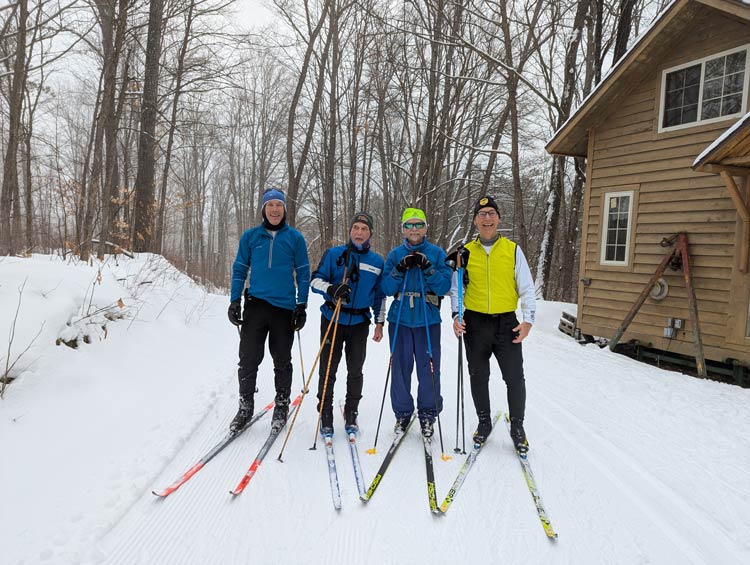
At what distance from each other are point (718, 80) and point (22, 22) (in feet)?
41.7

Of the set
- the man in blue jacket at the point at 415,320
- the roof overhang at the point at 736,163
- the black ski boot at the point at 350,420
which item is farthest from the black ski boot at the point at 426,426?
the roof overhang at the point at 736,163

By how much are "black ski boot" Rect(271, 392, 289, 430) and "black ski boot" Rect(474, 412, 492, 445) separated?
67.3 inches

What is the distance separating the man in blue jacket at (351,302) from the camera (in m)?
3.80

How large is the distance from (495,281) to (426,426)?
1.40 metres

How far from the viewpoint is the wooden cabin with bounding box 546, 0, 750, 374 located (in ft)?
21.8

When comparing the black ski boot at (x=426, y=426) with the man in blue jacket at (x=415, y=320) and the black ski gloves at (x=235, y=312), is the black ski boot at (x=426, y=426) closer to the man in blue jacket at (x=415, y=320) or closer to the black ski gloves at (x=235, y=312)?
the man in blue jacket at (x=415, y=320)

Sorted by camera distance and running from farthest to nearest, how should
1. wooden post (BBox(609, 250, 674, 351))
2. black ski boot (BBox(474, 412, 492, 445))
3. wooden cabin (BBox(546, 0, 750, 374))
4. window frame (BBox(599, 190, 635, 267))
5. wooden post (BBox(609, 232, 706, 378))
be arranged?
window frame (BBox(599, 190, 635, 267)) < wooden post (BBox(609, 250, 674, 351)) < wooden post (BBox(609, 232, 706, 378)) < wooden cabin (BBox(546, 0, 750, 374)) < black ski boot (BBox(474, 412, 492, 445))

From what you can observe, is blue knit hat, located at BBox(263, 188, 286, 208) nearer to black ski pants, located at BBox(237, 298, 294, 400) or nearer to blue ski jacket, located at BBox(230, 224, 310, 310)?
blue ski jacket, located at BBox(230, 224, 310, 310)

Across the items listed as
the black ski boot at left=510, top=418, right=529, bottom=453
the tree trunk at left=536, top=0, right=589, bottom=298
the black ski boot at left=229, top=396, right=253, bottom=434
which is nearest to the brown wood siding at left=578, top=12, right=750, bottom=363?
the tree trunk at left=536, top=0, right=589, bottom=298

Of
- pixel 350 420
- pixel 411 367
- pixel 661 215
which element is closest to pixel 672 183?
pixel 661 215

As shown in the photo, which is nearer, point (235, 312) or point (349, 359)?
point (235, 312)

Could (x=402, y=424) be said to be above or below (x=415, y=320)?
below

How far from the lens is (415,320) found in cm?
379

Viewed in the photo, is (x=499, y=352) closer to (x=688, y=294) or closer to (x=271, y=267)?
(x=271, y=267)
